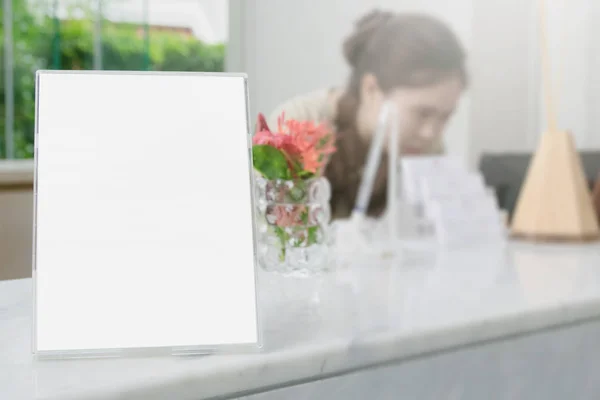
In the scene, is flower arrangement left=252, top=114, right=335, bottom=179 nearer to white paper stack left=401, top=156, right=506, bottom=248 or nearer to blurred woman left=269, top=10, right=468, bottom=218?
white paper stack left=401, top=156, right=506, bottom=248

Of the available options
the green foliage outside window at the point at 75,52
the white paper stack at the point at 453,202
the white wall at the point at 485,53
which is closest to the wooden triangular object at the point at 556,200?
the white paper stack at the point at 453,202

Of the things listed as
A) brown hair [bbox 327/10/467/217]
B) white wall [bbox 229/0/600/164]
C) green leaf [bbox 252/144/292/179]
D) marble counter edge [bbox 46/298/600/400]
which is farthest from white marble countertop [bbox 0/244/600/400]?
white wall [bbox 229/0/600/164]

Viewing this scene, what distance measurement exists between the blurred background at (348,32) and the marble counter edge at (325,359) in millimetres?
766

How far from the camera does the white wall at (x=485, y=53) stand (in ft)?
5.88

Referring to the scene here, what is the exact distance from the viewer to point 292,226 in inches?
36.1

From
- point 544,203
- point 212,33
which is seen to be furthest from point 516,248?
point 212,33

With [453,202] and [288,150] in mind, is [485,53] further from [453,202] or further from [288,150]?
[288,150]

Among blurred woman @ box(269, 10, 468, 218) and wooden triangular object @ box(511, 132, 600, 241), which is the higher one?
blurred woman @ box(269, 10, 468, 218)

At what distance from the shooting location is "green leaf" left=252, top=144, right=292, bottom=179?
2.88 feet

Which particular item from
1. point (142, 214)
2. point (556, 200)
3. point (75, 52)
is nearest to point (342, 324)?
point (142, 214)

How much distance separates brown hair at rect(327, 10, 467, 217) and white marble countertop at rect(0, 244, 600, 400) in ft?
2.33

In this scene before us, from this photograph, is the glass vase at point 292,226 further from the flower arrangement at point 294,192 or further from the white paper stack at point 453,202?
the white paper stack at point 453,202

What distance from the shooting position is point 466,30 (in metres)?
2.01

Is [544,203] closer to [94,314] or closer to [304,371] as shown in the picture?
[304,371]
